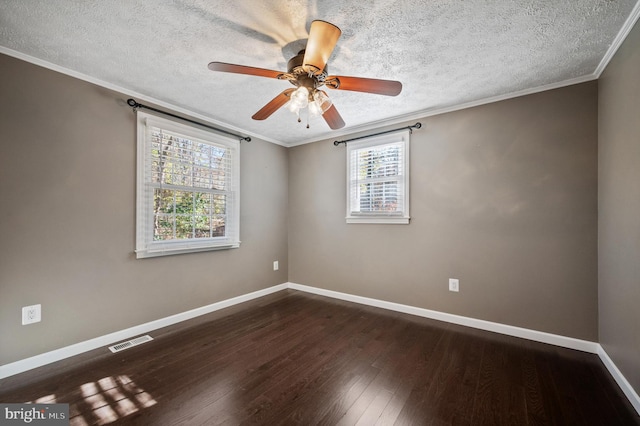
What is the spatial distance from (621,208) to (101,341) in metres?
4.25

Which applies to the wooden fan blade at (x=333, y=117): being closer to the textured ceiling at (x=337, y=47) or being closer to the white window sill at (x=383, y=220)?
the textured ceiling at (x=337, y=47)

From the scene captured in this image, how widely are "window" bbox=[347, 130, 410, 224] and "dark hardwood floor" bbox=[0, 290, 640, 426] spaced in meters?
1.41

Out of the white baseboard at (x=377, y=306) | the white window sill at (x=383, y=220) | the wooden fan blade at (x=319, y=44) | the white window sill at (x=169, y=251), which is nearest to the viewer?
the wooden fan blade at (x=319, y=44)

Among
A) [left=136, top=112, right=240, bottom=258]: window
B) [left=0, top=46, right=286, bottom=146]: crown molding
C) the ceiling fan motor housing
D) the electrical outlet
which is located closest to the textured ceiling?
[left=0, top=46, right=286, bottom=146]: crown molding

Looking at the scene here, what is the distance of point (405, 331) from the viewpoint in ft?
8.92

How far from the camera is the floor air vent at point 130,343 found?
2.34 m

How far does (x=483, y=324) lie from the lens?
275 cm

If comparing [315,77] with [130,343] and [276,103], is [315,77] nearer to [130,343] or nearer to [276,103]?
[276,103]

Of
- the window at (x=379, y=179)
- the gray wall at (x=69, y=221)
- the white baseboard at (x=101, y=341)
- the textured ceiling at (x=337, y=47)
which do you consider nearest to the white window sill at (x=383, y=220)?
the window at (x=379, y=179)

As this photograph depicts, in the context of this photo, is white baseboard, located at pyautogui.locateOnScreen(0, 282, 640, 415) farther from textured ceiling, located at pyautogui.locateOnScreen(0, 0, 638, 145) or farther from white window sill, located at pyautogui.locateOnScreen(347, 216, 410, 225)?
textured ceiling, located at pyautogui.locateOnScreen(0, 0, 638, 145)

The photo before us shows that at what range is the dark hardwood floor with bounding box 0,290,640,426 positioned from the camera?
157 cm

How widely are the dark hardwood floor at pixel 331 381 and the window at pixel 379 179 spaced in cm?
141

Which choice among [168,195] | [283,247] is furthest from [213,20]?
[283,247]

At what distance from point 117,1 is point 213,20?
1.69 ft
